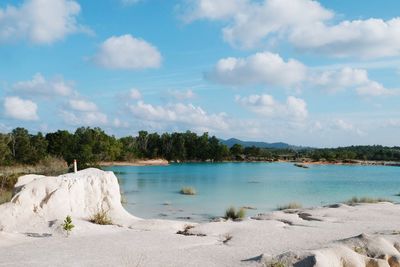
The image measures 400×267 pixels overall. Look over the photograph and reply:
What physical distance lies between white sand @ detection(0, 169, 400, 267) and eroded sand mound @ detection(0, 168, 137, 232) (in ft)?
0.09

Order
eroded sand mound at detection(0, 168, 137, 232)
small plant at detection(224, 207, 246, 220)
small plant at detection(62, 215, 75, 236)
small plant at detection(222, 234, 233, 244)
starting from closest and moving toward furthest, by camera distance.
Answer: small plant at detection(222, 234, 233, 244), small plant at detection(62, 215, 75, 236), eroded sand mound at detection(0, 168, 137, 232), small plant at detection(224, 207, 246, 220)

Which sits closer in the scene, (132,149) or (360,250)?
(360,250)

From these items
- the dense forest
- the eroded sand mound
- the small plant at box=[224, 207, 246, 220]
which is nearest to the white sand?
the eroded sand mound

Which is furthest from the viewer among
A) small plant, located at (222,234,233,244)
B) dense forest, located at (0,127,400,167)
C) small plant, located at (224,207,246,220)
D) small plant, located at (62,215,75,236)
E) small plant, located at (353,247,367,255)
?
dense forest, located at (0,127,400,167)

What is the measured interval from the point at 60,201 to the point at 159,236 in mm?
3524

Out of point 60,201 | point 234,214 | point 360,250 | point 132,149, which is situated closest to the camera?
point 360,250

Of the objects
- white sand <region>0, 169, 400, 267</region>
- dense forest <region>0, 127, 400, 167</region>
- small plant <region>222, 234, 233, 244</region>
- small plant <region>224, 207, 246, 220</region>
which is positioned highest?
dense forest <region>0, 127, 400, 167</region>

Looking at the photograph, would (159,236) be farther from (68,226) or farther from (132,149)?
(132,149)

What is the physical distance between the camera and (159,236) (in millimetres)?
11758

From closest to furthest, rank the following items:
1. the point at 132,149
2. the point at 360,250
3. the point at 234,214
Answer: the point at 360,250, the point at 234,214, the point at 132,149

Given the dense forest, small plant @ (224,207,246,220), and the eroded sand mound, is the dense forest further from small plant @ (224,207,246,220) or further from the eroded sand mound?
the eroded sand mound

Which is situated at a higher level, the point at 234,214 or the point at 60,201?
the point at 60,201

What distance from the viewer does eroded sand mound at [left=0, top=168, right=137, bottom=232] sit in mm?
12664

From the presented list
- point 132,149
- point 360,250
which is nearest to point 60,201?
point 360,250
